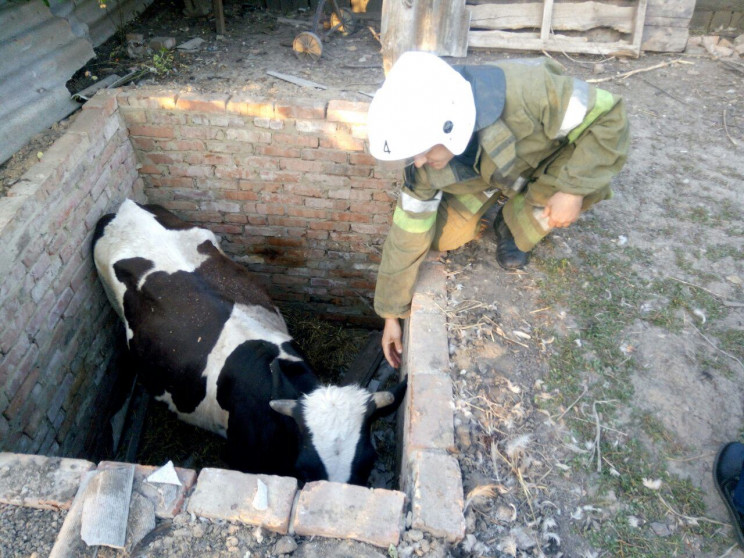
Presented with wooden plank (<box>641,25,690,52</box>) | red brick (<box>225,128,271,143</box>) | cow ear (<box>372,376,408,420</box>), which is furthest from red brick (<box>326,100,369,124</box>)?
wooden plank (<box>641,25,690,52</box>)

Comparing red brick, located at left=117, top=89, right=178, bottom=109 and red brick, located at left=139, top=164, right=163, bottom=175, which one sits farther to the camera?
red brick, located at left=139, top=164, right=163, bottom=175

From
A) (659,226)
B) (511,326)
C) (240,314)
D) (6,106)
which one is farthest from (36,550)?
(659,226)

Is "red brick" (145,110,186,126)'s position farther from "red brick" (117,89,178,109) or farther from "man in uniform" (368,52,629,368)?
"man in uniform" (368,52,629,368)

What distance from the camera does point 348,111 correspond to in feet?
12.2

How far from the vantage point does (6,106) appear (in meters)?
3.38

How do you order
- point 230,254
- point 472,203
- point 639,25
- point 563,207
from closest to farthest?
point 563,207
point 472,203
point 230,254
point 639,25

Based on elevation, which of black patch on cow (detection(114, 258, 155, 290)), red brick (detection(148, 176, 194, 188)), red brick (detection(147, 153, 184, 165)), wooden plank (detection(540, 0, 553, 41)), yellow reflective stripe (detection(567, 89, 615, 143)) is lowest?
black patch on cow (detection(114, 258, 155, 290))

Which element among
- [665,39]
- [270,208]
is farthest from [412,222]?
[665,39]

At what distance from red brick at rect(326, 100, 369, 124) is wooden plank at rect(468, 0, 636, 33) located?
8.08ft

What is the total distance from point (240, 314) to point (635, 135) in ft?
11.5

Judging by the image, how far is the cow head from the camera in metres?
2.49

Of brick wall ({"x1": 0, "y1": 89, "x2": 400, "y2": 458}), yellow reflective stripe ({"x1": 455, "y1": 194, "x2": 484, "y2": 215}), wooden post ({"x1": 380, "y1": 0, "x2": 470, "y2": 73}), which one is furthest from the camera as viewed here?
wooden post ({"x1": 380, "y1": 0, "x2": 470, "y2": 73})

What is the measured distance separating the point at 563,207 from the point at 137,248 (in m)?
2.74

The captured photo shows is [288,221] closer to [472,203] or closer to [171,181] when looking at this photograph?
[171,181]
